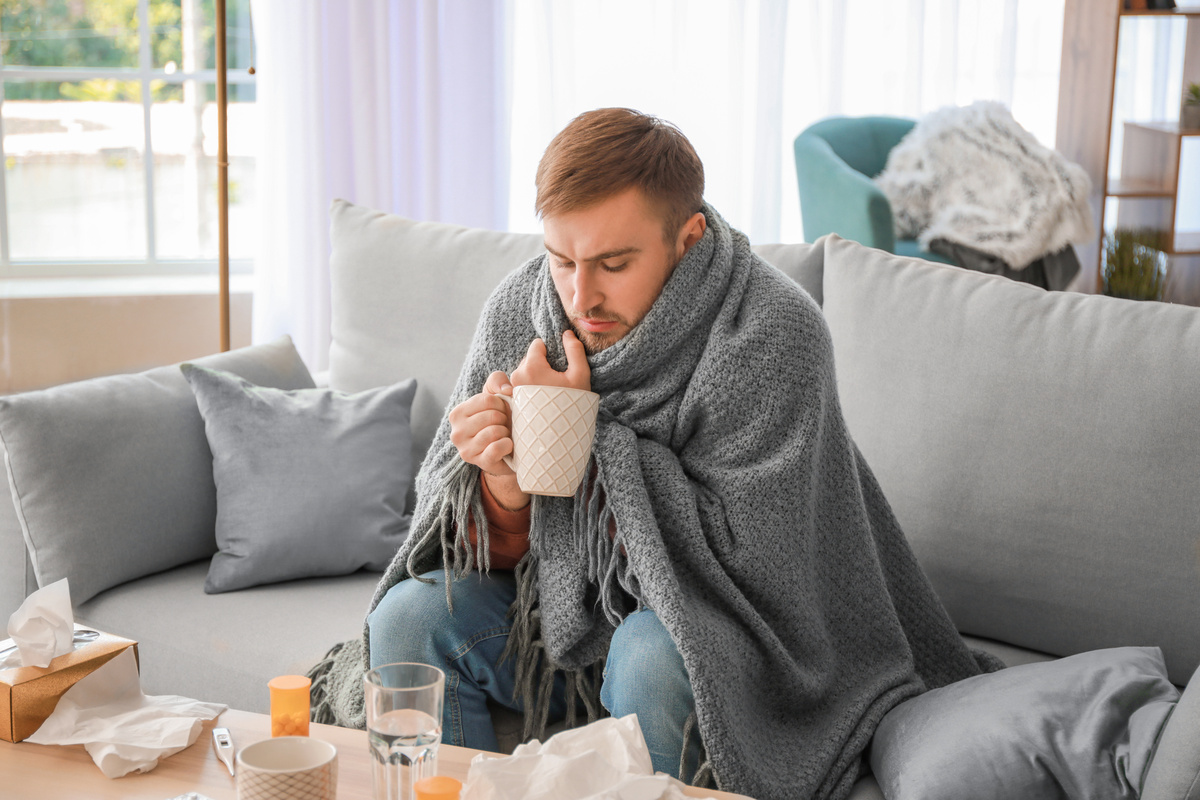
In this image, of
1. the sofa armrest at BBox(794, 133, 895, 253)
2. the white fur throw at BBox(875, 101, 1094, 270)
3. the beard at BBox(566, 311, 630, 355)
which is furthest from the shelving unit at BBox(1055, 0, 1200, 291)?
the beard at BBox(566, 311, 630, 355)

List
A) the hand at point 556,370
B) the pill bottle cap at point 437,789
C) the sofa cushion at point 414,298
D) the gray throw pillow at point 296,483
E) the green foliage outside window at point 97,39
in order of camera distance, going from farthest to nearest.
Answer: the green foliage outside window at point 97,39
the sofa cushion at point 414,298
the gray throw pillow at point 296,483
the hand at point 556,370
the pill bottle cap at point 437,789

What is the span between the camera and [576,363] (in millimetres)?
1385

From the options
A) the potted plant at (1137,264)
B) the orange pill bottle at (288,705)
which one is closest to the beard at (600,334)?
the orange pill bottle at (288,705)

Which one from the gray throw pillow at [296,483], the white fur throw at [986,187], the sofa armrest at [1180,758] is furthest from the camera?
the white fur throw at [986,187]

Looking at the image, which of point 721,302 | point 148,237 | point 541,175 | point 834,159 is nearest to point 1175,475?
point 721,302

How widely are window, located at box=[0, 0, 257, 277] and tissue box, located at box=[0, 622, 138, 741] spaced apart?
224 centimetres

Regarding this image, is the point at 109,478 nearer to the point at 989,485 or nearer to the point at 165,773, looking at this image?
the point at 165,773

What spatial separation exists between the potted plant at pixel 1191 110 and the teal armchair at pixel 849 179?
0.95m

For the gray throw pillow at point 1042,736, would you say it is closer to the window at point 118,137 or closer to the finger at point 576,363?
the finger at point 576,363

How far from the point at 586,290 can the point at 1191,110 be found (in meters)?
3.22

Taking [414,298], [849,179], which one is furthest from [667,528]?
[849,179]

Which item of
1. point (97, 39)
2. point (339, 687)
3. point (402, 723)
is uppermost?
point (97, 39)

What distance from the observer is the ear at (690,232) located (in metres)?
1.38

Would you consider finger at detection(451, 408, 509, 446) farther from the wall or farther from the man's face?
the wall
